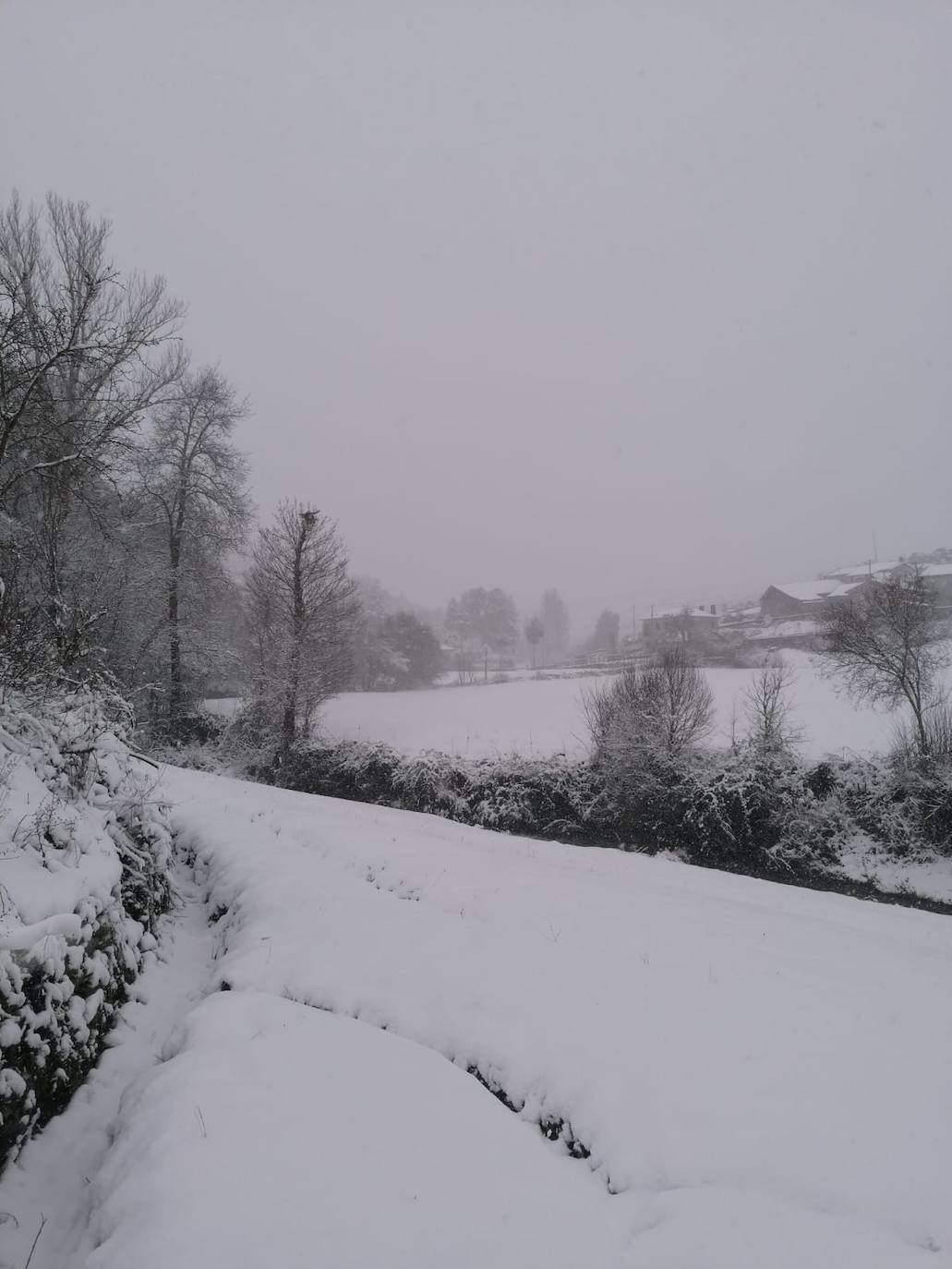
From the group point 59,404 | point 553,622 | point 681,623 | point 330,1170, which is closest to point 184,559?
point 59,404

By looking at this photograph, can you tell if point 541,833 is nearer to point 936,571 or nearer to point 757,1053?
point 757,1053

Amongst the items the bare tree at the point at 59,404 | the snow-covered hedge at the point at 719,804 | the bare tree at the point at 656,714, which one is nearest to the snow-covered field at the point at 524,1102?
the bare tree at the point at 59,404

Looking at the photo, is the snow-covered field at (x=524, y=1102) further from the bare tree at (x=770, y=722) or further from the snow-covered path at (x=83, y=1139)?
the bare tree at (x=770, y=722)

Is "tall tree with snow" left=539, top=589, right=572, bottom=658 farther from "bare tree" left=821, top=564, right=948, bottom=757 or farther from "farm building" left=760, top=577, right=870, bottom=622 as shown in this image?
"bare tree" left=821, top=564, right=948, bottom=757

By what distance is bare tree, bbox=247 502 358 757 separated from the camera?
16.7 metres

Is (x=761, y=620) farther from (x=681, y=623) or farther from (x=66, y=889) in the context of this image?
(x=66, y=889)

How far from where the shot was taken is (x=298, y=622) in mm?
17141

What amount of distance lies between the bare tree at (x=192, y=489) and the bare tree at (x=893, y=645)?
1819cm

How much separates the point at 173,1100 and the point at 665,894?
18.3 feet

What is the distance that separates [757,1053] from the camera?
3.58 m

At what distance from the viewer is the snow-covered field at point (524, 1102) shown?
2.50 meters

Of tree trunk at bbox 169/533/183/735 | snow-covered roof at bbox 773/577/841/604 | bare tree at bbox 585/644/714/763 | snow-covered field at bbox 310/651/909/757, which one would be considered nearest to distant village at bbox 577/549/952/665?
snow-covered roof at bbox 773/577/841/604

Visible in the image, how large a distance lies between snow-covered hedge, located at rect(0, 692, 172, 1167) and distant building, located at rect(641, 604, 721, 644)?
1511 inches

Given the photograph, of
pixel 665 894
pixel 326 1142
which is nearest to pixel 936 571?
pixel 665 894
